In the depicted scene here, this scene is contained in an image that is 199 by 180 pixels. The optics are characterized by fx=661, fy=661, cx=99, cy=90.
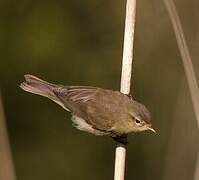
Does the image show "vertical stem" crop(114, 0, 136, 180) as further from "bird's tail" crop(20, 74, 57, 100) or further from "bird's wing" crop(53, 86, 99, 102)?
"bird's tail" crop(20, 74, 57, 100)

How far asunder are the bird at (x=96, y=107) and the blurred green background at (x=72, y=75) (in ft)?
4.26

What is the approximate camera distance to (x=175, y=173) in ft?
12.9

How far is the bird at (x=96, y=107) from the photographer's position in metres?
3.50

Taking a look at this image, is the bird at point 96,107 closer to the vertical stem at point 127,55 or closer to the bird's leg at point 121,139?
the bird's leg at point 121,139

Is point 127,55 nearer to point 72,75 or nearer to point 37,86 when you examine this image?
point 37,86

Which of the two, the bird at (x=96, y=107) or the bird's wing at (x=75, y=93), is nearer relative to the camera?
the bird at (x=96, y=107)

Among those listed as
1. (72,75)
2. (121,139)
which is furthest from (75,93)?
(72,75)

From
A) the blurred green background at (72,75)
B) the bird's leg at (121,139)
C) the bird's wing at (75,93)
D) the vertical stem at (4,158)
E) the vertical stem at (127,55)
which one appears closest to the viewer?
the vertical stem at (127,55)

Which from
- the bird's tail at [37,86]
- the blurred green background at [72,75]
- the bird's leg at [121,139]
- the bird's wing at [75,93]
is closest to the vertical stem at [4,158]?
the bird's tail at [37,86]

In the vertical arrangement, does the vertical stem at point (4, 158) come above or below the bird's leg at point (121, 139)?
below

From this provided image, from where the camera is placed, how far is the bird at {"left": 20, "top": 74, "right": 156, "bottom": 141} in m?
3.50

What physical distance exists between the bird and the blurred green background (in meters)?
1.30

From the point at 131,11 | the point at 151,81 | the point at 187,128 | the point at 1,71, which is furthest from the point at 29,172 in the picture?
the point at 131,11

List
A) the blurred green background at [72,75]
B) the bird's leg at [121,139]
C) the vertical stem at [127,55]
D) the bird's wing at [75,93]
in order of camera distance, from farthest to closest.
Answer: the blurred green background at [72,75] < the bird's wing at [75,93] < the bird's leg at [121,139] < the vertical stem at [127,55]
